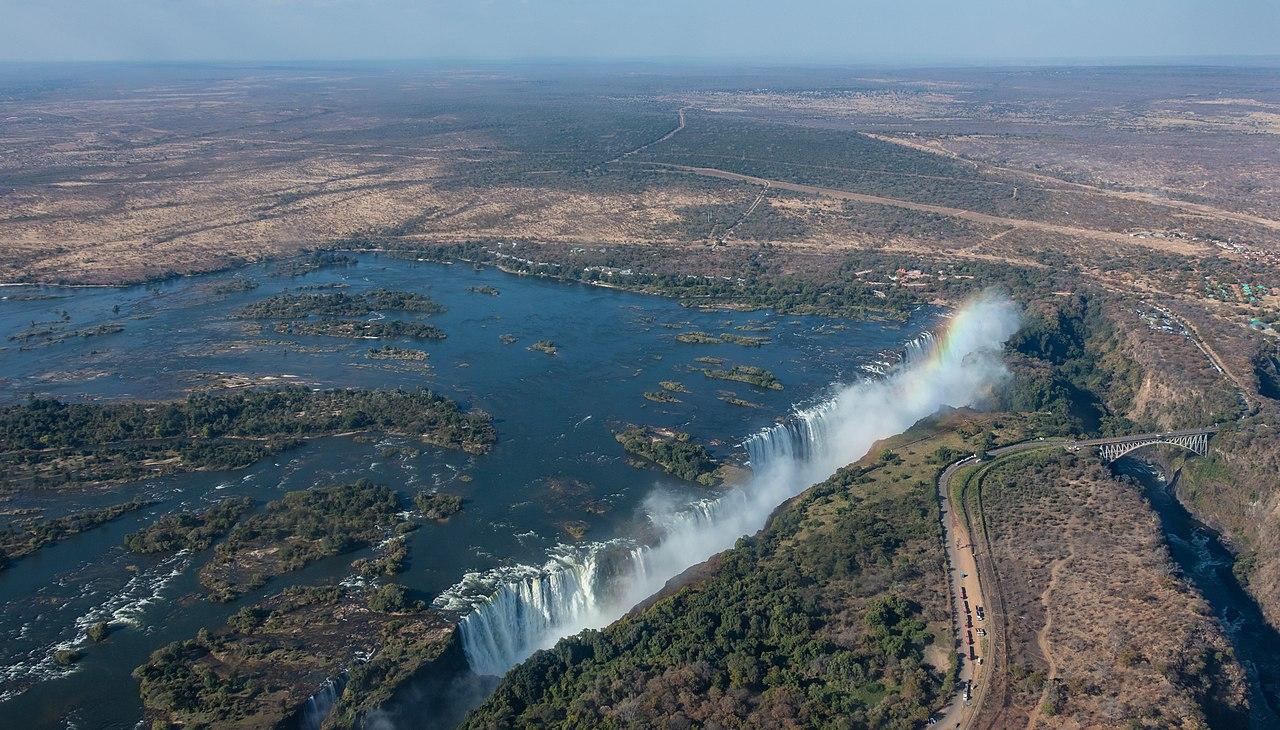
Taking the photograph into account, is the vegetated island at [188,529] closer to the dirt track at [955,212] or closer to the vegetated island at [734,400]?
the vegetated island at [734,400]

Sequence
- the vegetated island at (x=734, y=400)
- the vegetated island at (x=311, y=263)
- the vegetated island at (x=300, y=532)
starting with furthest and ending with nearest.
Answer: the vegetated island at (x=311, y=263)
the vegetated island at (x=734, y=400)
the vegetated island at (x=300, y=532)

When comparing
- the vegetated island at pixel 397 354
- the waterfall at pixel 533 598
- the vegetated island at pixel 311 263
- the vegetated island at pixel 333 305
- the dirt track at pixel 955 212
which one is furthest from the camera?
the dirt track at pixel 955 212

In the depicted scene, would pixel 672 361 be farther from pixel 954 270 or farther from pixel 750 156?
pixel 750 156

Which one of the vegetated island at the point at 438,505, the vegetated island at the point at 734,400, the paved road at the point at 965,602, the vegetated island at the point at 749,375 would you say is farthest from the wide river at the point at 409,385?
the paved road at the point at 965,602

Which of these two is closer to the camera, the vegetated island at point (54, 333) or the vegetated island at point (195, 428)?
the vegetated island at point (195, 428)

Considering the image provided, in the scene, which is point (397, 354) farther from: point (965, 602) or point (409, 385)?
point (965, 602)

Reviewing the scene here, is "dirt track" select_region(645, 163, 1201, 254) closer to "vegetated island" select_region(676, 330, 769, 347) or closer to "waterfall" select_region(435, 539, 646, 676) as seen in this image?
"vegetated island" select_region(676, 330, 769, 347)

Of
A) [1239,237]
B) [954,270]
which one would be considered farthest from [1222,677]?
[1239,237]
